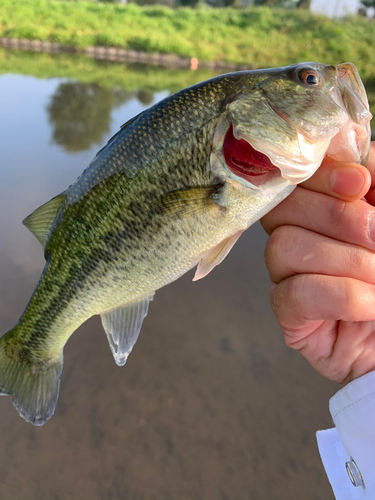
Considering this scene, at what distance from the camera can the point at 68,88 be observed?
798 cm

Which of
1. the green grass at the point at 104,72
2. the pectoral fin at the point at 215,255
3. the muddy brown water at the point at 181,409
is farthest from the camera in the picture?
the green grass at the point at 104,72

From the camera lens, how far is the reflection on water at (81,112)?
539cm

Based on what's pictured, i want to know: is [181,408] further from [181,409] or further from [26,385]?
[26,385]

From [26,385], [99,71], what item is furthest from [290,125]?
[99,71]

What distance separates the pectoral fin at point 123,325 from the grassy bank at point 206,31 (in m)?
16.0

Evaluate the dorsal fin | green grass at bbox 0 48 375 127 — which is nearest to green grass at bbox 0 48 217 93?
green grass at bbox 0 48 375 127

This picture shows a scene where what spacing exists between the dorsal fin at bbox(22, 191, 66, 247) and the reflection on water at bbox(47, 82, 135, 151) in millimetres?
4044

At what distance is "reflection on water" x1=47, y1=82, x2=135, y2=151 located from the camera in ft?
17.7

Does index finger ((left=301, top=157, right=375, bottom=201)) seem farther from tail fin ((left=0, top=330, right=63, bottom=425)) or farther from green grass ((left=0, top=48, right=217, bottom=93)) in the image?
green grass ((left=0, top=48, right=217, bottom=93))

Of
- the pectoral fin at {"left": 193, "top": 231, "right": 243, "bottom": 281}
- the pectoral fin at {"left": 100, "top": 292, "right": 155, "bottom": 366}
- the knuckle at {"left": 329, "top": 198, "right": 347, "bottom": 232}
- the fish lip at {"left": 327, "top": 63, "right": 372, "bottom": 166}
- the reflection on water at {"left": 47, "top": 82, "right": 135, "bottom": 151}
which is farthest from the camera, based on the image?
the reflection on water at {"left": 47, "top": 82, "right": 135, "bottom": 151}

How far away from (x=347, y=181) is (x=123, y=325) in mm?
1076

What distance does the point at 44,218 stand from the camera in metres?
1.43

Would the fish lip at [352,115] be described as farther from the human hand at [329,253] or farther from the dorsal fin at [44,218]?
the dorsal fin at [44,218]

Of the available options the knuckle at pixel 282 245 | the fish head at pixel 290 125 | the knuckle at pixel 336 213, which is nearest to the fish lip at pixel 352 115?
the fish head at pixel 290 125
